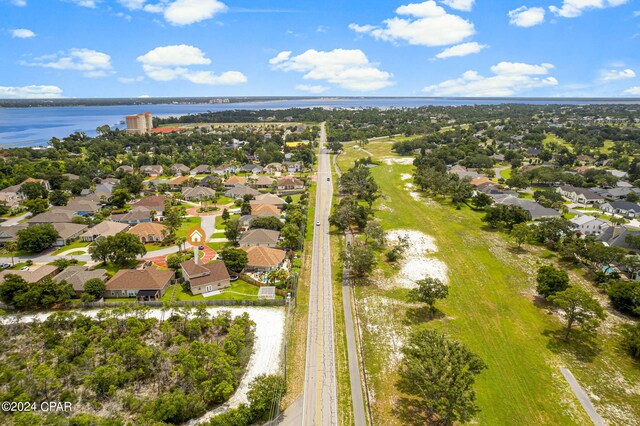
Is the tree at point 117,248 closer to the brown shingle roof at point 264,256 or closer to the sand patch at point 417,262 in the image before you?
the brown shingle roof at point 264,256

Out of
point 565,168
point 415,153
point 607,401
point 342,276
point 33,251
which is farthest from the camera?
point 415,153

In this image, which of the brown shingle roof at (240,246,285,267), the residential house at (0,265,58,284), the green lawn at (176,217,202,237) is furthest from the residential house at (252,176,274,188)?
the residential house at (0,265,58,284)

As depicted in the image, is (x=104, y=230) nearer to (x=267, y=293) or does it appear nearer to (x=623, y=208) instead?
(x=267, y=293)

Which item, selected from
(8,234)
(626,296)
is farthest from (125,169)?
(626,296)

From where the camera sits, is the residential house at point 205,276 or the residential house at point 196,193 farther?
the residential house at point 196,193

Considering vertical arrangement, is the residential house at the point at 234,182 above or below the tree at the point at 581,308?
above

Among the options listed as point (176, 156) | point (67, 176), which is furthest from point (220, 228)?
point (176, 156)

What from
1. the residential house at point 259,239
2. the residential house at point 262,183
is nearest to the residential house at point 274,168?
the residential house at point 262,183

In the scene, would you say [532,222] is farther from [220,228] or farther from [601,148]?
[601,148]
